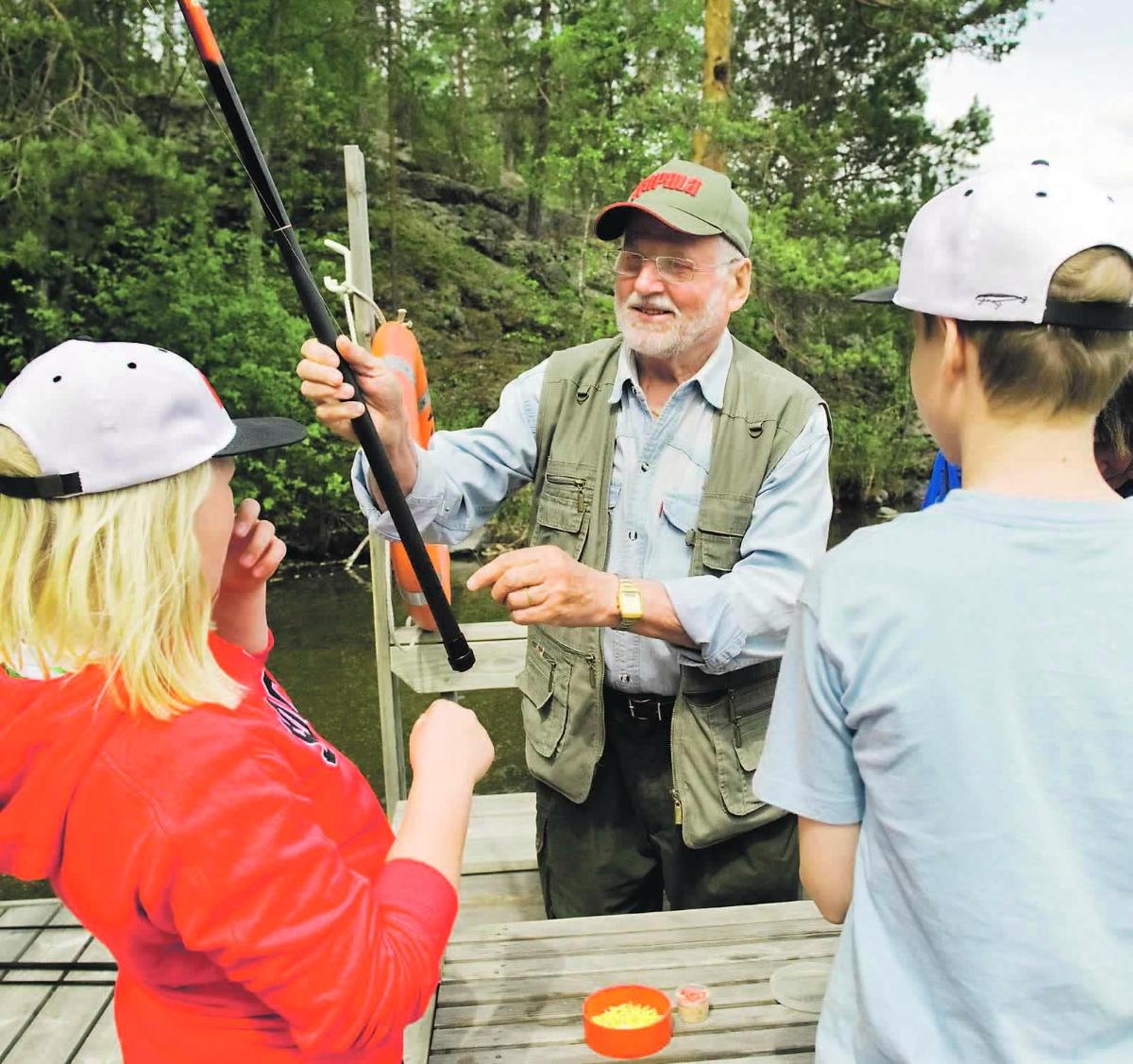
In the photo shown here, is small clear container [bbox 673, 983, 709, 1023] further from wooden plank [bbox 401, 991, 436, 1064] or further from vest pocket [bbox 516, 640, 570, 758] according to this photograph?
vest pocket [bbox 516, 640, 570, 758]

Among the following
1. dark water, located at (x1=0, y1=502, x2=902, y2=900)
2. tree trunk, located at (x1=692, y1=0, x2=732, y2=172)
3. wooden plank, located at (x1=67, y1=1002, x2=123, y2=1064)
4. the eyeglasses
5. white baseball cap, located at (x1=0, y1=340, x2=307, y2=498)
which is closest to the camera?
white baseball cap, located at (x1=0, y1=340, x2=307, y2=498)

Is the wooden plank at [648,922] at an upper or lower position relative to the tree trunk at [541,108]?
lower

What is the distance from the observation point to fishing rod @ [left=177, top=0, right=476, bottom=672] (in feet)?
4.30

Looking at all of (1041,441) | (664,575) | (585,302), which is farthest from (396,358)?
(585,302)

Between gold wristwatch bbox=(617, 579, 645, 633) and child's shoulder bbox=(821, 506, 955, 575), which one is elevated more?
child's shoulder bbox=(821, 506, 955, 575)

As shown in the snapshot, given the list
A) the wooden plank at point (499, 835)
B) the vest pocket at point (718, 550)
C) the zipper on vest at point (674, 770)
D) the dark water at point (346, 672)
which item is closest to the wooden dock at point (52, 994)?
the wooden plank at point (499, 835)

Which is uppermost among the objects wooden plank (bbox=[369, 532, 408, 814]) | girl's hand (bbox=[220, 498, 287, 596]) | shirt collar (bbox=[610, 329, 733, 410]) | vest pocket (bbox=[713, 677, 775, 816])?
shirt collar (bbox=[610, 329, 733, 410])

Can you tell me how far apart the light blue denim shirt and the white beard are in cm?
7

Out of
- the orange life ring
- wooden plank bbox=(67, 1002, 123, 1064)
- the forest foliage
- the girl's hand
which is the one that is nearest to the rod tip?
the girl's hand

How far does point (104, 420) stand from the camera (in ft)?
3.73

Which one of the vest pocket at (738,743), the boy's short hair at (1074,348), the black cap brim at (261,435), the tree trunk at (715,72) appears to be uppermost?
the tree trunk at (715,72)

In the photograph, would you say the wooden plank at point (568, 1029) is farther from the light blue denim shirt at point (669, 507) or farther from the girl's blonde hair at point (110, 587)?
the girl's blonde hair at point (110, 587)

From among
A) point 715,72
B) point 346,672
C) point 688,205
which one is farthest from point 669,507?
point 715,72

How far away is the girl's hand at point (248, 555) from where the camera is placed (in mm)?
1521
